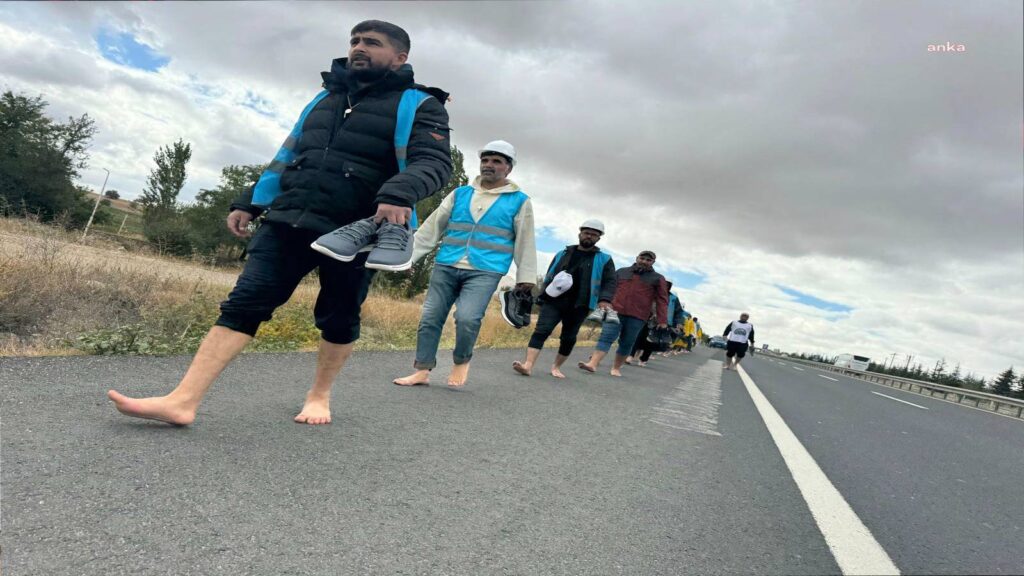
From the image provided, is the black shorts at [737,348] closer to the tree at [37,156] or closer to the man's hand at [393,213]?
the man's hand at [393,213]

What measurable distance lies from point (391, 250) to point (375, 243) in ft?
0.33

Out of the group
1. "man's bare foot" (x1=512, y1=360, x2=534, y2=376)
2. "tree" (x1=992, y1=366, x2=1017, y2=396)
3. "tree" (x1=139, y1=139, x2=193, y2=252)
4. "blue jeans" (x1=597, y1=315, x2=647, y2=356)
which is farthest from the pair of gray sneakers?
"tree" (x1=992, y1=366, x2=1017, y2=396)

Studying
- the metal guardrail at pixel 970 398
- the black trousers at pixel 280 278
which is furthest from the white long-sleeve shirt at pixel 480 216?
the metal guardrail at pixel 970 398

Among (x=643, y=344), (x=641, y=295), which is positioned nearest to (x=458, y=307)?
(x=641, y=295)

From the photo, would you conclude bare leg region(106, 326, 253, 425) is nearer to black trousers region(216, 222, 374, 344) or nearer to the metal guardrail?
black trousers region(216, 222, 374, 344)

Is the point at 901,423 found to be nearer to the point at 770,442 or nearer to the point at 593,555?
the point at 770,442

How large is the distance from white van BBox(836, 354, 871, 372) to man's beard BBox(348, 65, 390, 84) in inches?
2469

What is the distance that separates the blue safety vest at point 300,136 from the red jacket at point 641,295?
688 centimetres

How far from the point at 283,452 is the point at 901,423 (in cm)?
805

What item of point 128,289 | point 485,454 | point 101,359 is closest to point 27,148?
point 128,289

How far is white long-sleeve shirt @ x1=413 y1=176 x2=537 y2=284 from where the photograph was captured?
16.8 ft

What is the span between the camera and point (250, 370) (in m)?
4.48

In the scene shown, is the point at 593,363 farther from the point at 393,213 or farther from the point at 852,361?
the point at 852,361

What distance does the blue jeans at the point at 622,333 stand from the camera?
29.9 feet
